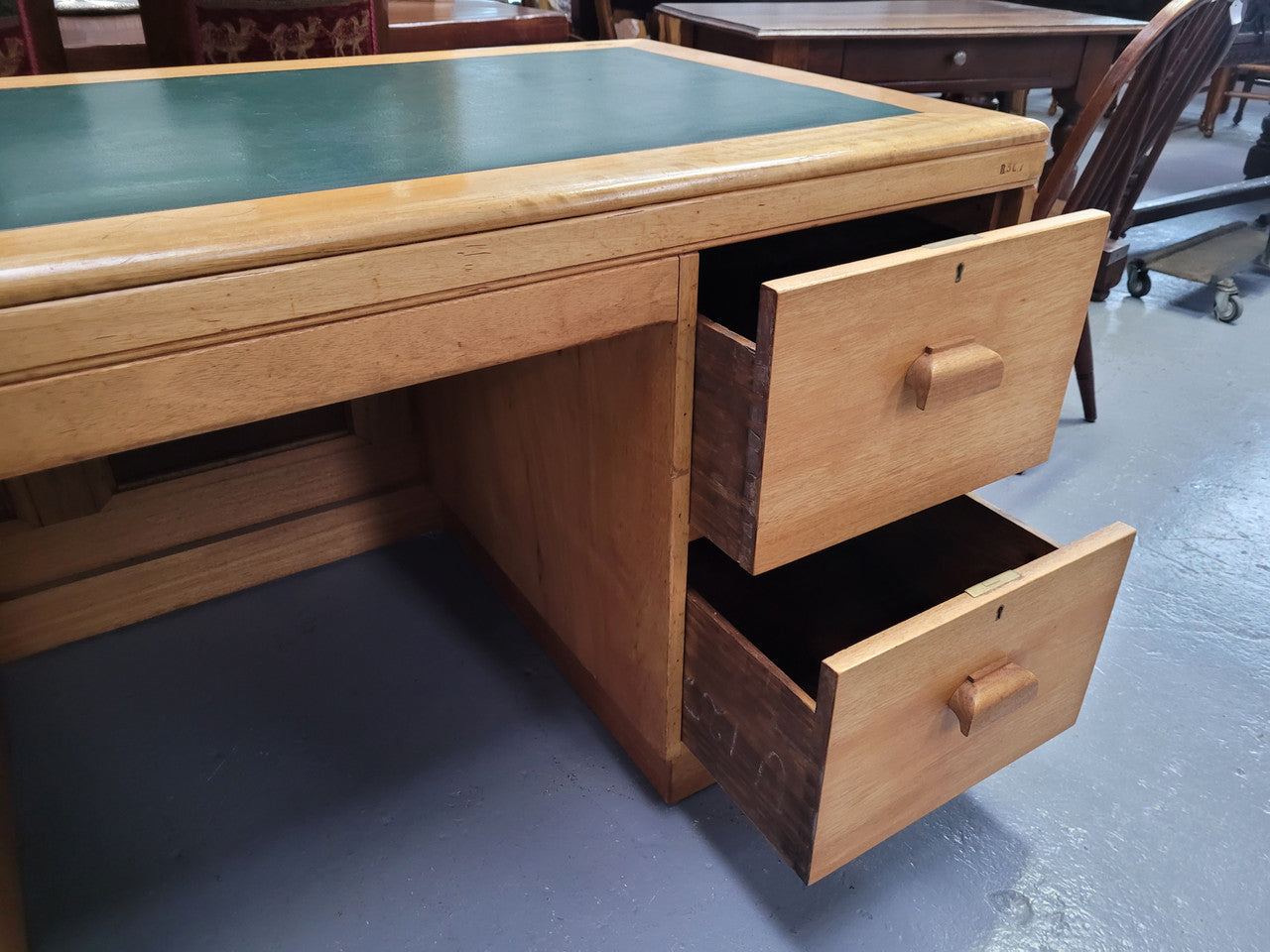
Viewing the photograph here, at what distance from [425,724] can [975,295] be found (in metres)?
0.67

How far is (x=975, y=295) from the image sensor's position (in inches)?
24.3

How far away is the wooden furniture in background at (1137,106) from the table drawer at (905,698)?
0.64m

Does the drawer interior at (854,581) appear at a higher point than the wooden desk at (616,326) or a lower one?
lower

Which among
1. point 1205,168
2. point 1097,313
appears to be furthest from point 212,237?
point 1205,168

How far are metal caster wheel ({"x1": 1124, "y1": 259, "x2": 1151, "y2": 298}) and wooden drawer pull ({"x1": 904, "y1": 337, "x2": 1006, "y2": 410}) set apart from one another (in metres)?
1.61

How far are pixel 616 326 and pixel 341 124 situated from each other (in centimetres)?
27

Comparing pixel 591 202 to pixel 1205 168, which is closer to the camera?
pixel 591 202

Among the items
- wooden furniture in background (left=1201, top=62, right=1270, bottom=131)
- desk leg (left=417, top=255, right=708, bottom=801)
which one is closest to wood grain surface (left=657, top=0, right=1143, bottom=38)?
desk leg (left=417, top=255, right=708, bottom=801)

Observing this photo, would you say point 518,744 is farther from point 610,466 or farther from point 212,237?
point 212,237

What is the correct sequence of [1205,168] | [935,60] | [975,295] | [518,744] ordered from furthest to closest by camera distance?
[1205,168], [935,60], [518,744], [975,295]

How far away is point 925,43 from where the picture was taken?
153cm

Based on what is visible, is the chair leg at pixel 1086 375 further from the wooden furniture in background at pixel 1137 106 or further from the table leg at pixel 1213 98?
the table leg at pixel 1213 98

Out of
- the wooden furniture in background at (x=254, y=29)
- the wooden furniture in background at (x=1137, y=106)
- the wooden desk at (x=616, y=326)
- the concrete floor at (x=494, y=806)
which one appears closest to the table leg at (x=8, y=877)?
the concrete floor at (x=494, y=806)

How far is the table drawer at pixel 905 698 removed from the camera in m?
0.59
